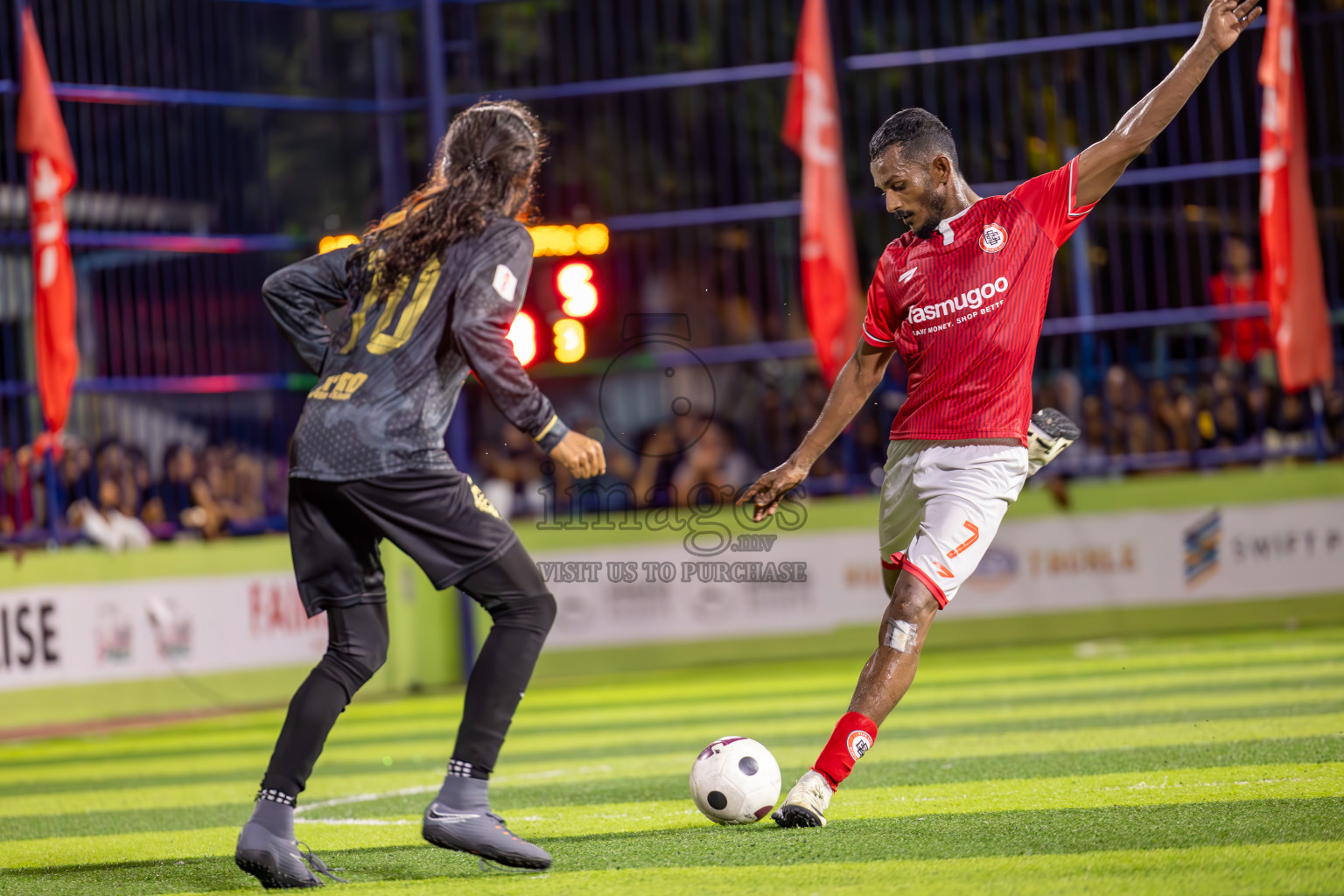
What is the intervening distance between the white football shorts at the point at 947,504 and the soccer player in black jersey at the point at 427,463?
4.10ft

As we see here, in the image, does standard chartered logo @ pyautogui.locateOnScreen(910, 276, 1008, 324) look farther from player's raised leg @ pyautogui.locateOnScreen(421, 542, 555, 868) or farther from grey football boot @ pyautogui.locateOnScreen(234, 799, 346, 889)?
grey football boot @ pyautogui.locateOnScreen(234, 799, 346, 889)

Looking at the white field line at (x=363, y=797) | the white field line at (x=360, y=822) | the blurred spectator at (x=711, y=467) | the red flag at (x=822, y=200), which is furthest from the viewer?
the blurred spectator at (x=711, y=467)

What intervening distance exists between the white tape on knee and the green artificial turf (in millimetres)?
574

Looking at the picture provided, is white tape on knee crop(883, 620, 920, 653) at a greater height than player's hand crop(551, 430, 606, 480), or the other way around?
player's hand crop(551, 430, 606, 480)

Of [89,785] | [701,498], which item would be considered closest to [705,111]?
[701,498]

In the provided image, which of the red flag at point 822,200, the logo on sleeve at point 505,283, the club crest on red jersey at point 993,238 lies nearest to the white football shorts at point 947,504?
the club crest on red jersey at point 993,238

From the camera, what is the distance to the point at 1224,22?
208 inches

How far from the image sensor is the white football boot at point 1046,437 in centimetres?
554

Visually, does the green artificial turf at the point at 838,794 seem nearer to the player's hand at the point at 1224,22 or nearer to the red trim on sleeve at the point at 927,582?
the red trim on sleeve at the point at 927,582

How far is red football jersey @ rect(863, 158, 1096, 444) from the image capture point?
17.7 feet

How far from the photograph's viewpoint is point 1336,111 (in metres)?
17.5

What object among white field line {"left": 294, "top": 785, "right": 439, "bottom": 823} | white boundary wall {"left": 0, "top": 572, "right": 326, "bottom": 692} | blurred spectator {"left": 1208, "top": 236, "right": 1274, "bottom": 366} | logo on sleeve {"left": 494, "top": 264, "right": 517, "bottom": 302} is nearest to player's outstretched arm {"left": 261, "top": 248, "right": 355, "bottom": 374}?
logo on sleeve {"left": 494, "top": 264, "right": 517, "bottom": 302}

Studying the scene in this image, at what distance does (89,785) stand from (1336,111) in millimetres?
14629

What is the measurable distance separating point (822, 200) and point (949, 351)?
30.5ft
